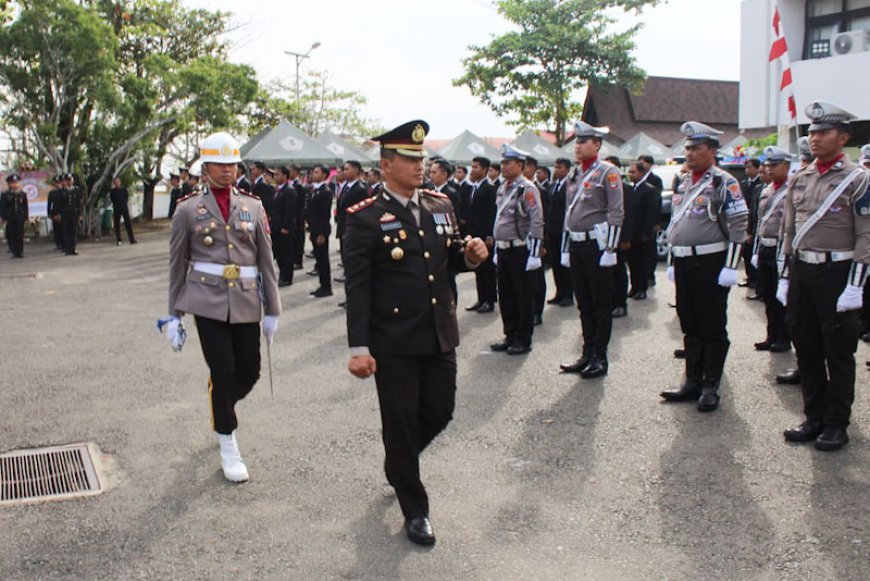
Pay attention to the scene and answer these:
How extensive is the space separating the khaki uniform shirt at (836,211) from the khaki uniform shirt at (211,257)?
3.54m

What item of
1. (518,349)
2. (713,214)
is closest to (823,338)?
(713,214)

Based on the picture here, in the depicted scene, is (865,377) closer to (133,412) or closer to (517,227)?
(517,227)

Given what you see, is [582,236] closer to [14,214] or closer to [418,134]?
[418,134]

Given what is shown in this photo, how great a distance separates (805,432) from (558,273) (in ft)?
21.3

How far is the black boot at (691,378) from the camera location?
6.43 m

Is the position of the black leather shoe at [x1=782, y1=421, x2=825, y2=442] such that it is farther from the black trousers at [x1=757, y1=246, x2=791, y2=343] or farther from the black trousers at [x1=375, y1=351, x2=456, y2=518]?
the black trousers at [x1=757, y1=246, x2=791, y2=343]

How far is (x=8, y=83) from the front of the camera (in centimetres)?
2172

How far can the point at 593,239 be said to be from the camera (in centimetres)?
731

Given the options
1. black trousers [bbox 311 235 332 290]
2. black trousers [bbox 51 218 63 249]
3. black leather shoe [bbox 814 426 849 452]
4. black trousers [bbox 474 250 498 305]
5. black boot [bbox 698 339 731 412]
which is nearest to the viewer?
black leather shoe [bbox 814 426 849 452]

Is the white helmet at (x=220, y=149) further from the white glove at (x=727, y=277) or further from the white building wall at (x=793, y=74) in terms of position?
the white building wall at (x=793, y=74)

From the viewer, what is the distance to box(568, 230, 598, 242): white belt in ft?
24.0

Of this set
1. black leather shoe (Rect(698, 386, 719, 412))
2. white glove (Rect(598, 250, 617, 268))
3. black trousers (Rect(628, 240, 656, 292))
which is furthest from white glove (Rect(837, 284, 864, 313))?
black trousers (Rect(628, 240, 656, 292))

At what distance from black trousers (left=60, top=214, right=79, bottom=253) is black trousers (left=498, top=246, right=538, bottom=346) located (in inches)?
562

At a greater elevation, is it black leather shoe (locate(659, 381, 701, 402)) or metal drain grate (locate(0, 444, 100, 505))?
black leather shoe (locate(659, 381, 701, 402))
